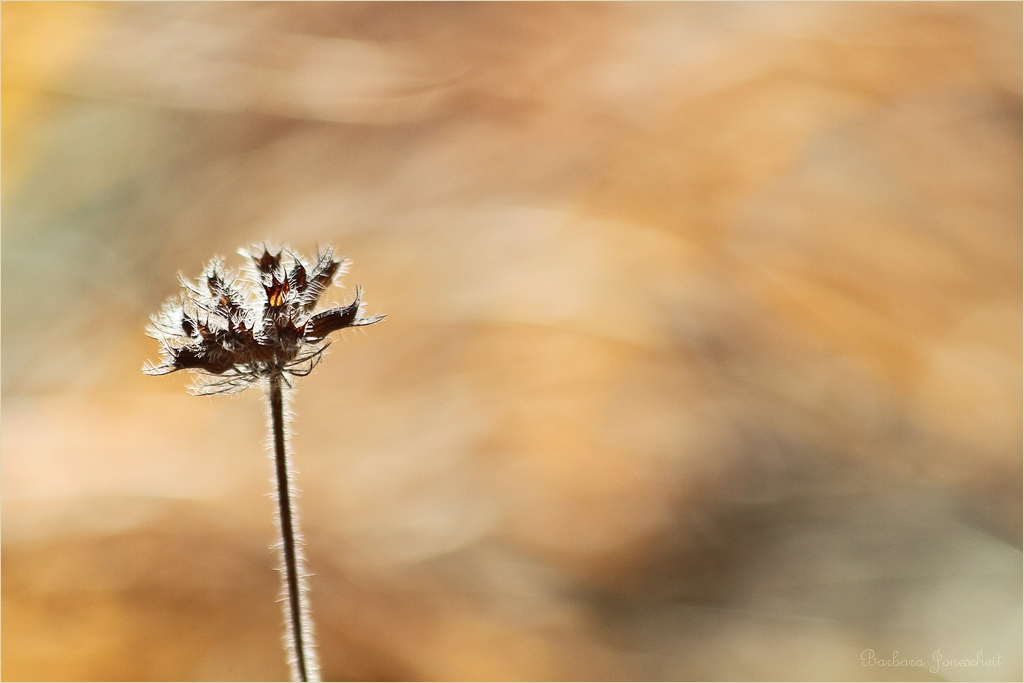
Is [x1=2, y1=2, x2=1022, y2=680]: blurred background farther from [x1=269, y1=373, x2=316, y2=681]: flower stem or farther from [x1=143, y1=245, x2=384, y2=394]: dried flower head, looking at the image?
[x1=143, y1=245, x2=384, y2=394]: dried flower head

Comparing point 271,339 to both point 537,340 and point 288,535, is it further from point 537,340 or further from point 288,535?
point 537,340

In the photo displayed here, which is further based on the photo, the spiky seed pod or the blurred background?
the blurred background

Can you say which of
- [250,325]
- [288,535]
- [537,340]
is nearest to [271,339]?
[250,325]

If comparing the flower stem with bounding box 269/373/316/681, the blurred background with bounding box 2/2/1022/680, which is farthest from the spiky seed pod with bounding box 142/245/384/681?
the blurred background with bounding box 2/2/1022/680

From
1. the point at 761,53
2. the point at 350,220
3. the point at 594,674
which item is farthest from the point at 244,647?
the point at 761,53

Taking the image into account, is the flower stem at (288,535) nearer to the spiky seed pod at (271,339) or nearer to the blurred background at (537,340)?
the spiky seed pod at (271,339)

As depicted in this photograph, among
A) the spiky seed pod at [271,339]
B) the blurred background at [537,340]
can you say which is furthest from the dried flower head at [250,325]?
the blurred background at [537,340]
